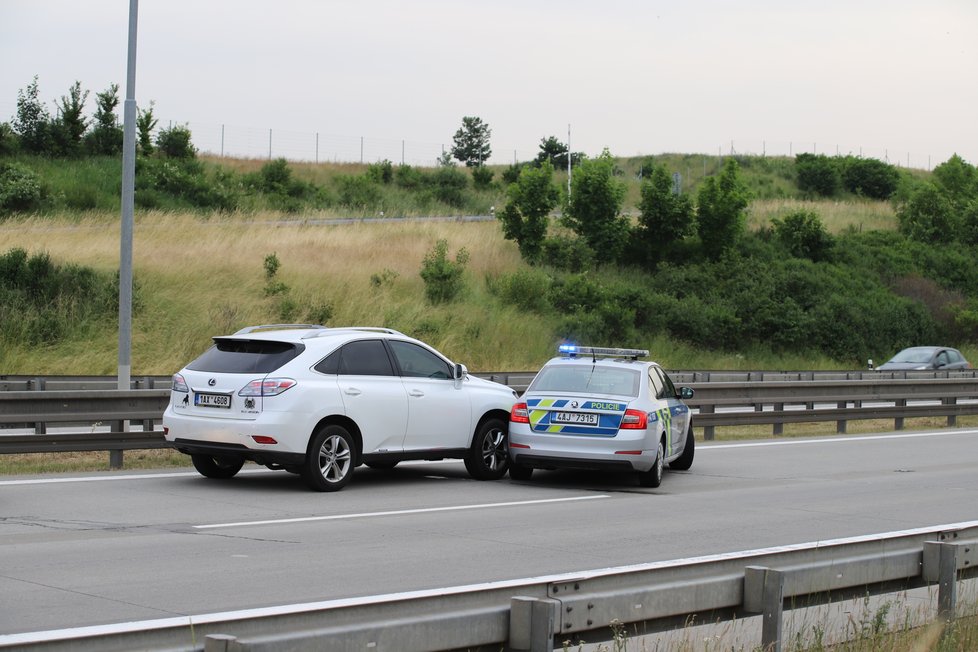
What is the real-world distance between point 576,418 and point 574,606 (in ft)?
30.6

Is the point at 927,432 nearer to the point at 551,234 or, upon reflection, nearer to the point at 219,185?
the point at 551,234

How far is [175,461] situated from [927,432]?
15.8 meters

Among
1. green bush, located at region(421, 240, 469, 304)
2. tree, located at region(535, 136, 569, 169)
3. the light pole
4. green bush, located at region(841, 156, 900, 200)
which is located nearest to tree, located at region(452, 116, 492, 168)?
tree, located at region(535, 136, 569, 169)

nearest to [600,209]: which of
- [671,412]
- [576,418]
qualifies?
[671,412]

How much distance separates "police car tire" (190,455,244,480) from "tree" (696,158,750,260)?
1628 inches

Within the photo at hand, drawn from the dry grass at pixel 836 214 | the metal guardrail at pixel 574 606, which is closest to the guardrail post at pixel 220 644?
the metal guardrail at pixel 574 606

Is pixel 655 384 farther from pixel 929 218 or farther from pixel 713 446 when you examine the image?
→ pixel 929 218

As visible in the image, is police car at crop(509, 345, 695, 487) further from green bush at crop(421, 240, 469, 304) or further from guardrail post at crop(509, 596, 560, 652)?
green bush at crop(421, 240, 469, 304)

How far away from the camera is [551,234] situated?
2041 inches

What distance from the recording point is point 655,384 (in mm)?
15391

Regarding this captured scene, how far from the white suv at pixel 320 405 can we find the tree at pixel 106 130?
5087cm

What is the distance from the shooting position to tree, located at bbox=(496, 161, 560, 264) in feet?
162

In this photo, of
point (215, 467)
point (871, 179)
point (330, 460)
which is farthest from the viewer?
point (871, 179)

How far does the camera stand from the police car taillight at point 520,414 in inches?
571
